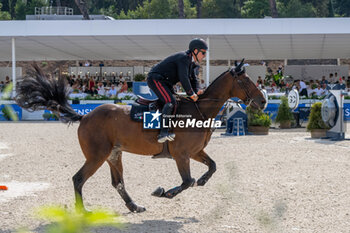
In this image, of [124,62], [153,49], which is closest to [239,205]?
[153,49]

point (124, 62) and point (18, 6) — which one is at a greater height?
point (18, 6)

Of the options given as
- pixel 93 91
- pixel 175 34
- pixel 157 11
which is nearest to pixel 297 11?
pixel 157 11

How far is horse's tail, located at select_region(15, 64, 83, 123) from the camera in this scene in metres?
5.86

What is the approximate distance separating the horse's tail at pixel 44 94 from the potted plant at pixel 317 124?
1081 centimetres

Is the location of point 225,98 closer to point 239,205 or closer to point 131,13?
point 239,205

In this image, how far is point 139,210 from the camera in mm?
5766

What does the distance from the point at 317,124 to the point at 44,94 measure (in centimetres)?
1118

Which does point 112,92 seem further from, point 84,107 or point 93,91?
point 84,107

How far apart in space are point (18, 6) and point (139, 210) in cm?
5615

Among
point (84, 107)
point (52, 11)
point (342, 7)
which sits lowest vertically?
point (84, 107)

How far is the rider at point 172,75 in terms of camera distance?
18.7 ft

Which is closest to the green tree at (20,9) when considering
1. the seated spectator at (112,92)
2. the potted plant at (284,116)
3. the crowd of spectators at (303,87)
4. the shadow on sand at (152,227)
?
the seated spectator at (112,92)

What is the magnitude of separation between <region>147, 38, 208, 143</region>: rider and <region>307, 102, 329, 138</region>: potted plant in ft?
33.8

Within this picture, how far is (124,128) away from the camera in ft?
19.1
